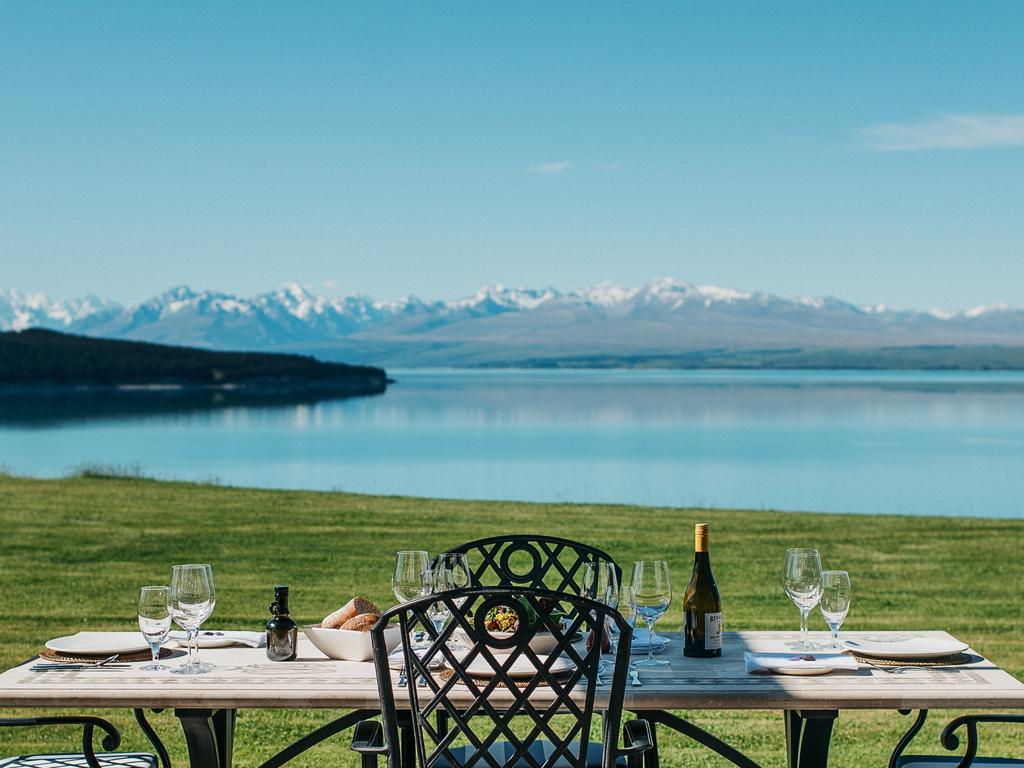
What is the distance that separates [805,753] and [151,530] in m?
10.2

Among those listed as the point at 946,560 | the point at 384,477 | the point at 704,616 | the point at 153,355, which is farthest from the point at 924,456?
the point at 153,355

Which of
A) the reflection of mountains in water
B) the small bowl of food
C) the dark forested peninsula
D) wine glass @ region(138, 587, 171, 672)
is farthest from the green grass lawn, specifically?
the dark forested peninsula

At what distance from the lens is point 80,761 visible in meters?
3.62

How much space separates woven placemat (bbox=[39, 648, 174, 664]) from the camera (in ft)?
11.4

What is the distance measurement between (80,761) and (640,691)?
1666mm

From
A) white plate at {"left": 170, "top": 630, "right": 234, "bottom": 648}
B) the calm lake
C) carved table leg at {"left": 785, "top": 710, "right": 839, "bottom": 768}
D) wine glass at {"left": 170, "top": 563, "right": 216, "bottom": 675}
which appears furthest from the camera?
the calm lake

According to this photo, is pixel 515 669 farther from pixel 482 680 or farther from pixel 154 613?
pixel 154 613

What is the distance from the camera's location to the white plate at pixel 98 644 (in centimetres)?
351

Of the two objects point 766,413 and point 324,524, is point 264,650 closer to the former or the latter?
point 324,524

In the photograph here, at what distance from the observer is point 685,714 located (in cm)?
605

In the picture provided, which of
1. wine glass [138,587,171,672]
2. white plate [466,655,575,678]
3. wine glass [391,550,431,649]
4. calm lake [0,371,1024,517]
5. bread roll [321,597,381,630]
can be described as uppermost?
wine glass [391,550,431,649]

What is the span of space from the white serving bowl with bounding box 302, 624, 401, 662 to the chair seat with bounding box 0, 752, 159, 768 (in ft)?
2.01

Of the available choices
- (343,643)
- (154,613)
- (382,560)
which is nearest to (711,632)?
(343,643)

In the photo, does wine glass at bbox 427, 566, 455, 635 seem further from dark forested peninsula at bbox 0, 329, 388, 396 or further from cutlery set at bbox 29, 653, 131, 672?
dark forested peninsula at bbox 0, 329, 388, 396
